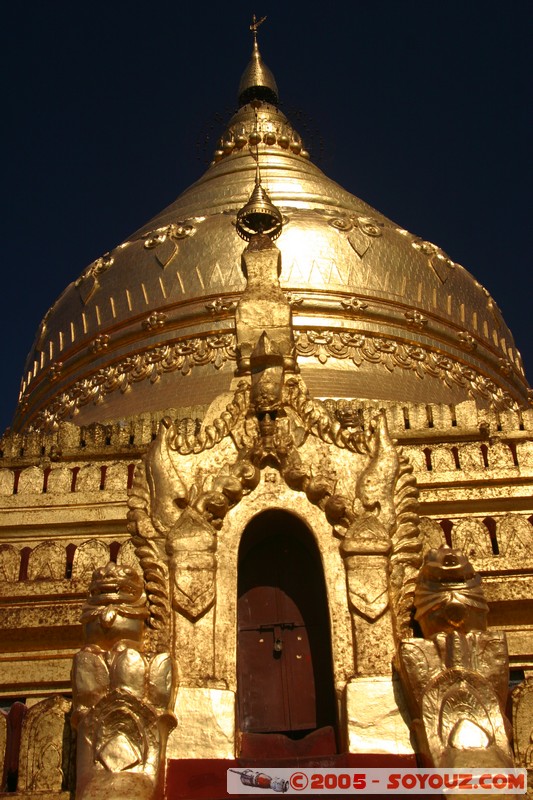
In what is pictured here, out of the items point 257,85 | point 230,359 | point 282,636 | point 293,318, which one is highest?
point 257,85

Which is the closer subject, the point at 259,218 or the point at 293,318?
the point at 259,218

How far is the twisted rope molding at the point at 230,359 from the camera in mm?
15312

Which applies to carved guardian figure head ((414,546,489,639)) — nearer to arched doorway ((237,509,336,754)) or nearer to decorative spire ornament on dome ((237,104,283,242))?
arched doorway ((237,509,336,754))

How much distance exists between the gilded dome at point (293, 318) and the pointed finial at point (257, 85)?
6.23 m

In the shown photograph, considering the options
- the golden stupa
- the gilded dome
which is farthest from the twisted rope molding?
the golden stupa

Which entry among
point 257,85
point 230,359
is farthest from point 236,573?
point 257,85

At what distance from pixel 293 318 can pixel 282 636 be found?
8438 millimetres

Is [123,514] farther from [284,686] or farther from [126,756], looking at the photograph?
[126,756]

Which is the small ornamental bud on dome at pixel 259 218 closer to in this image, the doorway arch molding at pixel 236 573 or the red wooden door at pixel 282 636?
Answer: the doorway arch molding at pixel 236 573

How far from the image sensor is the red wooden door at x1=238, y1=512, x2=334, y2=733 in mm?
7496

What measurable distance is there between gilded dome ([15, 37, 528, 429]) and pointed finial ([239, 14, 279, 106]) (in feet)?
20.4

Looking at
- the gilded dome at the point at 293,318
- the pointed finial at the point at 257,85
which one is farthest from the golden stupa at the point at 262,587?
the pointed finial at the point at 257,85

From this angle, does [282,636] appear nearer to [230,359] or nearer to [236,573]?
[236,573]

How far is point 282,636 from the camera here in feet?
25.5
